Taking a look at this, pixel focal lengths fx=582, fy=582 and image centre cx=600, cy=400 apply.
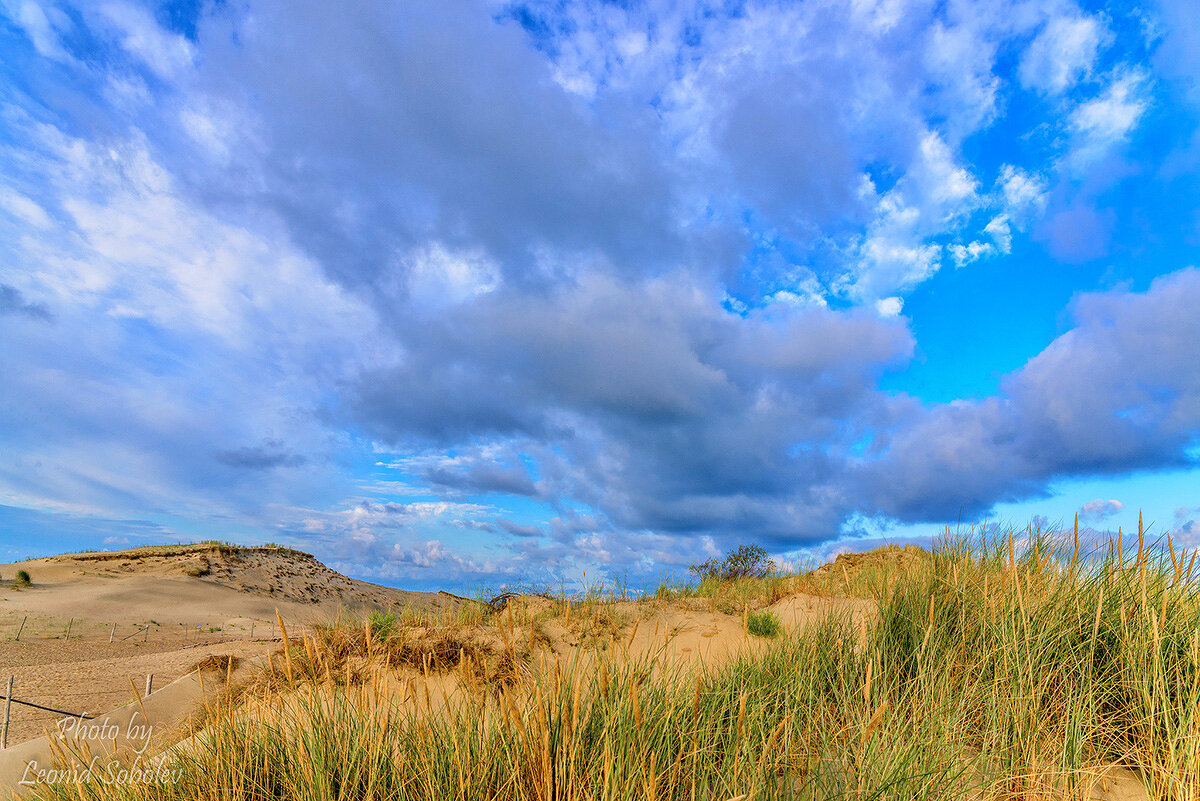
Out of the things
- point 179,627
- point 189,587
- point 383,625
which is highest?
point 189,587

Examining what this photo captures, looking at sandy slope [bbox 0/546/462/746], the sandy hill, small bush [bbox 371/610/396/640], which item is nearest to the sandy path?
sandy slope [bbox 0/546/462/746]

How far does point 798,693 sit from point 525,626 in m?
6.98

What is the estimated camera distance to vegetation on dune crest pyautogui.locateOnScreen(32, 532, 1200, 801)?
9.33 ft

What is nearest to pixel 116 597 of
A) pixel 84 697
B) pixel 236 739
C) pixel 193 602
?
pixel 193 602

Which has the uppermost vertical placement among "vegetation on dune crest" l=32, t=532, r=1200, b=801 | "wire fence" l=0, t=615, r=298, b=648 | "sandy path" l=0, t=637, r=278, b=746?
"vegetation on dune crest" l=32, t=532, r=1200, b=801

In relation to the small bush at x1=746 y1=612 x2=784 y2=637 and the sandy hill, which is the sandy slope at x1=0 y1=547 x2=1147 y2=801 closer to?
the sandy hill

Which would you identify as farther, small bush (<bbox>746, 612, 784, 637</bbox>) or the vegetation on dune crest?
small bush (<bbox>746, 612, 784, 637</bbox>)

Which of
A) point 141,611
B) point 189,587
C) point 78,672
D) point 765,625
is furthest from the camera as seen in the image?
point 189,587

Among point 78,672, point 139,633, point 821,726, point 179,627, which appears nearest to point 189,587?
point 179,627

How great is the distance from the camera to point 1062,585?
202 inches

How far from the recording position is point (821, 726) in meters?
3.40

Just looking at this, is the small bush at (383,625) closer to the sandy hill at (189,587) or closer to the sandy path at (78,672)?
the sandy path at (78,672)

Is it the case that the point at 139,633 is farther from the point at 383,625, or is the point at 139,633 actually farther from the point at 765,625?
the point at 765,625

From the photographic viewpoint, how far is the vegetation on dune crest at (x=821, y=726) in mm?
2844
